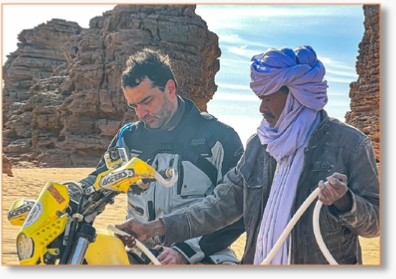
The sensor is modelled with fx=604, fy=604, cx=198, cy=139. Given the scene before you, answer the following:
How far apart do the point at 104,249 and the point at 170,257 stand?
31.0 inches

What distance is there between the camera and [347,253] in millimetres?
3936

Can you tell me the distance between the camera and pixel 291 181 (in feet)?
12.9

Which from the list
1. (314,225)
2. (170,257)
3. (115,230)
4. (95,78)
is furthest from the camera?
(95,78)

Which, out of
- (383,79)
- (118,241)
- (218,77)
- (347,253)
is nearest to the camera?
(118,241)

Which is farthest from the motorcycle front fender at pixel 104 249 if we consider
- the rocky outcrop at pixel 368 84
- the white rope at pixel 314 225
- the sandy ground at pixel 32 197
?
the rocky outcrop at pixel 368 84

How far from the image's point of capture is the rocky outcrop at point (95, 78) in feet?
17.3

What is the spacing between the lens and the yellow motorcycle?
329 centimetres

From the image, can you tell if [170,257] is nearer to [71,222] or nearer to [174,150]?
[174,150]

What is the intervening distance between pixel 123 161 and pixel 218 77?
147 cm

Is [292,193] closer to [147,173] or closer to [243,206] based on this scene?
[243,206]

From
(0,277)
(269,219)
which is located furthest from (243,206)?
(0,277)

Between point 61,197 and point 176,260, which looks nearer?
point 61,197

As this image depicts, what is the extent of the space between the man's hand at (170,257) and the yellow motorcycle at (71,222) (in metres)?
0.60

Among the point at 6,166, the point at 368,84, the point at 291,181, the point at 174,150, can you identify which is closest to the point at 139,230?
the point at 174,150
